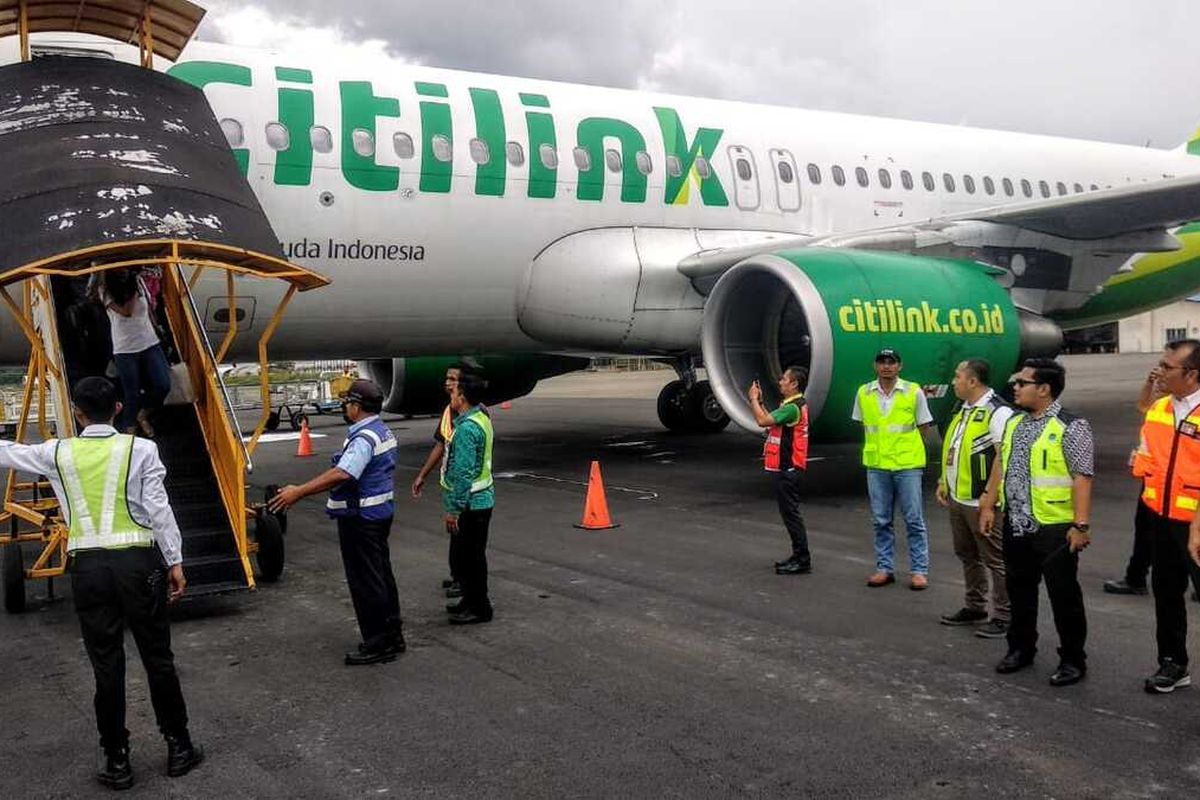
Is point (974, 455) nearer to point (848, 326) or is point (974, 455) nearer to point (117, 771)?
point (848, 326)

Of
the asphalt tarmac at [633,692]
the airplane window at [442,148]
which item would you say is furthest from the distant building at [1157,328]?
the airplane window at [442,148]

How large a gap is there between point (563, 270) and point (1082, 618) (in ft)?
22.8

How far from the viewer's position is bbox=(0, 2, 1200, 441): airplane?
885 centimetres

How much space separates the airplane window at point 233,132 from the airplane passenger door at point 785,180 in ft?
20.1

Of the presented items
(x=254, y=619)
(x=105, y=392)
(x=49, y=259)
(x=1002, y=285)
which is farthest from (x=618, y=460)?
(x=105, y=392)

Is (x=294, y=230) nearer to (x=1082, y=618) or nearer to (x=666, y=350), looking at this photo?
(x=666, y=350)

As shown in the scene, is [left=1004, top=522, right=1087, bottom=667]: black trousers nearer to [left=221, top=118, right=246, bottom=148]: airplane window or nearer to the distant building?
[left=221, top=118, right=246, bottom=148]: airplane window

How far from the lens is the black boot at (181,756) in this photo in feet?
11.6

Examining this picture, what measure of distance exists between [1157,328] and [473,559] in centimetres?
5732

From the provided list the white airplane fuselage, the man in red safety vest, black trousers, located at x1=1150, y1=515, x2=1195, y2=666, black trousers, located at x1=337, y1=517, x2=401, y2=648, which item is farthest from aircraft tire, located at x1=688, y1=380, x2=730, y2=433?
black trousers, located at x1=1150, y1=515, x2=1195, y2=666

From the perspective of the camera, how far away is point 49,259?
17.0 feet

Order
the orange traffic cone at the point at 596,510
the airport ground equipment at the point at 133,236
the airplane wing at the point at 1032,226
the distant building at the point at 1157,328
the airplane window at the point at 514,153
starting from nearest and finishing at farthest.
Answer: the airport ground equipment at the point at 133,236
the orange traffic cone at the point at 596,510
the airplane wing at the point at 1032,226
the airplane window at the point at 514,153
the distant building at the point at 1157,328

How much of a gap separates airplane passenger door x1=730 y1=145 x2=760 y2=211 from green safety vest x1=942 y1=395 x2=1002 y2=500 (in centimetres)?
674

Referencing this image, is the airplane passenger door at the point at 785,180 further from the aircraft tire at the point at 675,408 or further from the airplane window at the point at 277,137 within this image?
the airplane window at the point at 277,137
